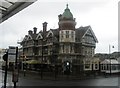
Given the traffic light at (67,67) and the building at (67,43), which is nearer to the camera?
the traffic light at (67,67)

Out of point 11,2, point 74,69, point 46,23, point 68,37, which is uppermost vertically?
point 46,23

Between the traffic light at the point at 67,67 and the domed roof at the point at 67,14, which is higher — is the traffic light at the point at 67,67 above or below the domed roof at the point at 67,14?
below

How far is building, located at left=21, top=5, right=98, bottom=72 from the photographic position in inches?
1804

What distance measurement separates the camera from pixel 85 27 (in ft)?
169

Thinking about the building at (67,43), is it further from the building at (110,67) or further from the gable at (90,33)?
the building at (110,67)

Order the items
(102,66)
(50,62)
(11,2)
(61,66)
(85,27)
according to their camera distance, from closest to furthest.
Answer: (11,2) → (61,66) → (50,62) → (85,27) → (102,66)

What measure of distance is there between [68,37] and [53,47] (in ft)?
12.4

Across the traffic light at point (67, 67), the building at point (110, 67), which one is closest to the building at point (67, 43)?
the traffic light at point (67, 67)

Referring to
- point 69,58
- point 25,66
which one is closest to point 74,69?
point 69,58

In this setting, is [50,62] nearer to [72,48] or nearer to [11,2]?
[72,48]

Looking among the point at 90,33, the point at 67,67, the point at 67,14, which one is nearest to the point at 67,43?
the point at 67,67

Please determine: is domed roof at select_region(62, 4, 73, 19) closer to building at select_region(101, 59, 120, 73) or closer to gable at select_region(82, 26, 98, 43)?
gable at select_region(82, 26, 98, 43)

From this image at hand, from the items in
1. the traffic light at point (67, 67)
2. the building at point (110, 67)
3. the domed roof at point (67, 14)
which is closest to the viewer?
the traffic light at point (67, 67)

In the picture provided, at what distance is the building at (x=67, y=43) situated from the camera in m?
45.8
